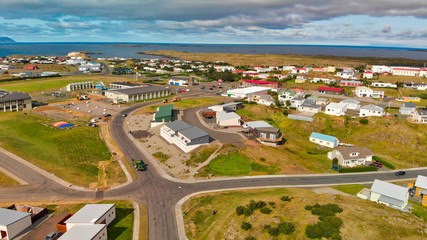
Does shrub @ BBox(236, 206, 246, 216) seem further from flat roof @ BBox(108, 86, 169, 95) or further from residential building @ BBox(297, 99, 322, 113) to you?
flat roof @ BBox(108, 86, 169, 95)

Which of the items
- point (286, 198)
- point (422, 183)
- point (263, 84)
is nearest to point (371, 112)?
point (422, 183)

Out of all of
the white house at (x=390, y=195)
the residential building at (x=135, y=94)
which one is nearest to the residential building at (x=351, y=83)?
the residential building at (x=135, y=94)

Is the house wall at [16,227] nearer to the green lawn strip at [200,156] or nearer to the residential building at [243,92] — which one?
the green lawn strip at [200,156]

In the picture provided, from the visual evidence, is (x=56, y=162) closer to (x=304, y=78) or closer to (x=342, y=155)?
(x=342, y=155)

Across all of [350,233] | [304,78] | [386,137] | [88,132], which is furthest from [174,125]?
[304,78]

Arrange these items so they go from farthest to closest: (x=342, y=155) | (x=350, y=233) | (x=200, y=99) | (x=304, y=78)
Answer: (x=304, y=78) < (x=200, y=99) < (x=342, y=155) < (x=350, y=233)
